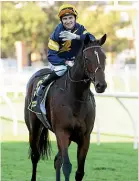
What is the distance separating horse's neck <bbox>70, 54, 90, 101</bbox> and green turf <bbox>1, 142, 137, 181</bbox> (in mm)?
1548

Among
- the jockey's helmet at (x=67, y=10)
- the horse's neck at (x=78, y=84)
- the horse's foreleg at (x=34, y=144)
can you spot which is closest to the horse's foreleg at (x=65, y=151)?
the horse's neck at (x=78, y=84)

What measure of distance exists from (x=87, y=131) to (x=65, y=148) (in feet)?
0.93

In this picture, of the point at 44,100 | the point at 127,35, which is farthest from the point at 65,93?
the point at 127,35

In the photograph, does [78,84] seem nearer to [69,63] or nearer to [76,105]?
[76,105]

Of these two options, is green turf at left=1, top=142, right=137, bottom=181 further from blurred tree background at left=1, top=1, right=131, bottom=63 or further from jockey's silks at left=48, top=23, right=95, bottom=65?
blurred tree background at left=1, top=1, right=131, bottom=63

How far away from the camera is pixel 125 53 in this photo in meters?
65.2

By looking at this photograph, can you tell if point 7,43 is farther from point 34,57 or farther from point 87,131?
point 87,131

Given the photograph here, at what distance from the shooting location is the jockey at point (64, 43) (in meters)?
6.63

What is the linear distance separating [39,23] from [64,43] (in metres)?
45.9

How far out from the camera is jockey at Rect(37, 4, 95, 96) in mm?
6633

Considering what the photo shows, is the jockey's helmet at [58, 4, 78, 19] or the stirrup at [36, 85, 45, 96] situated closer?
the jockey's helmet at [58, 4, 78, 19]

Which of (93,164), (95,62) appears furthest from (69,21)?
(93,164)

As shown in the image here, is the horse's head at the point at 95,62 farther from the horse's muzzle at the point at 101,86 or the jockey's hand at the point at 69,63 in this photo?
the jockey's hand at the point at 69,63

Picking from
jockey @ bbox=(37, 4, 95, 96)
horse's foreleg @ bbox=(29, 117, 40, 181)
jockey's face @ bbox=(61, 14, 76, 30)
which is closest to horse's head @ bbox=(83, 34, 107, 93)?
jockey @ bbox=(37, 4, 95, 96)
